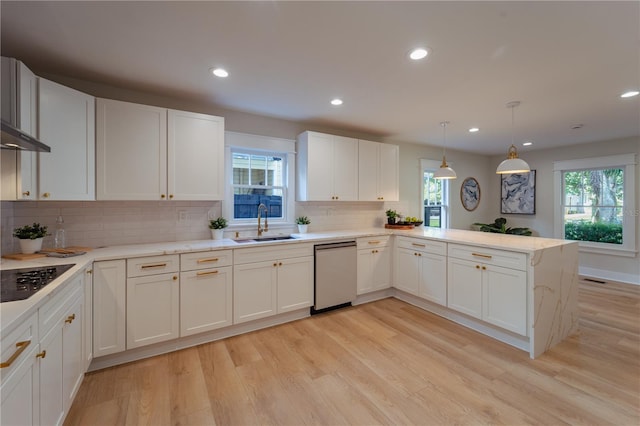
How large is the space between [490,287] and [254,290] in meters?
2.38

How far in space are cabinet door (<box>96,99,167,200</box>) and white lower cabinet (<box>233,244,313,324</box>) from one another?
108 cm

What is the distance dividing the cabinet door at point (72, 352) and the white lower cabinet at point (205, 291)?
0.72 m

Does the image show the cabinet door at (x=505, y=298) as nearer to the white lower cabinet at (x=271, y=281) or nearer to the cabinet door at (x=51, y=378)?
the white lower cabinet at (x=271, y=281)

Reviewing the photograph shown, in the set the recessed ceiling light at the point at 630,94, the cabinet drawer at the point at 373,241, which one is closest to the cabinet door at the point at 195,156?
the cabinet drawer at the point at 373,241

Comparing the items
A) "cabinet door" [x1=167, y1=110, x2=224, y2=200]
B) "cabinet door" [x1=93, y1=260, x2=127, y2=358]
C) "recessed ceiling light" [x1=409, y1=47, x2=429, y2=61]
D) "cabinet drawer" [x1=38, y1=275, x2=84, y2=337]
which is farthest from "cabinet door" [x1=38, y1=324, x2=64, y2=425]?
"recessed ceiling light" [x1=409, y1=47, x2=429, y2=61]

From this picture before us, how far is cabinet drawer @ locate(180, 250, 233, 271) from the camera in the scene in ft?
8.22

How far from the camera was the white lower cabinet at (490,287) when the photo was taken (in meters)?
2.51

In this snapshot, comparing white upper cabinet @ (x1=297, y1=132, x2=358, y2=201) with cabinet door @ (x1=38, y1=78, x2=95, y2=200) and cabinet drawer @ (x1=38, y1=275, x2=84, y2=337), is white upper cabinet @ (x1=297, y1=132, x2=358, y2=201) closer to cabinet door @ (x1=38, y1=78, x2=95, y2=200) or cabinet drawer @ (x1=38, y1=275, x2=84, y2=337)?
cabinet door @ (x1=38, y1=78, x2=95, y2=200)

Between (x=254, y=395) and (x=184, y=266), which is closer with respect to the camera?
(x=254, y=395)

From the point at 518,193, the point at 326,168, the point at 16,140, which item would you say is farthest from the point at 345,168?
the point at 518,193

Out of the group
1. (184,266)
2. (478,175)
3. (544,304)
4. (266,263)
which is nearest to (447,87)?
(544,304)

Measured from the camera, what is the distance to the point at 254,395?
1.96m

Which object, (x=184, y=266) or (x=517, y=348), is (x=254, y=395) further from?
(x=517, y=348)

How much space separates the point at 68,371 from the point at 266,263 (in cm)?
164
